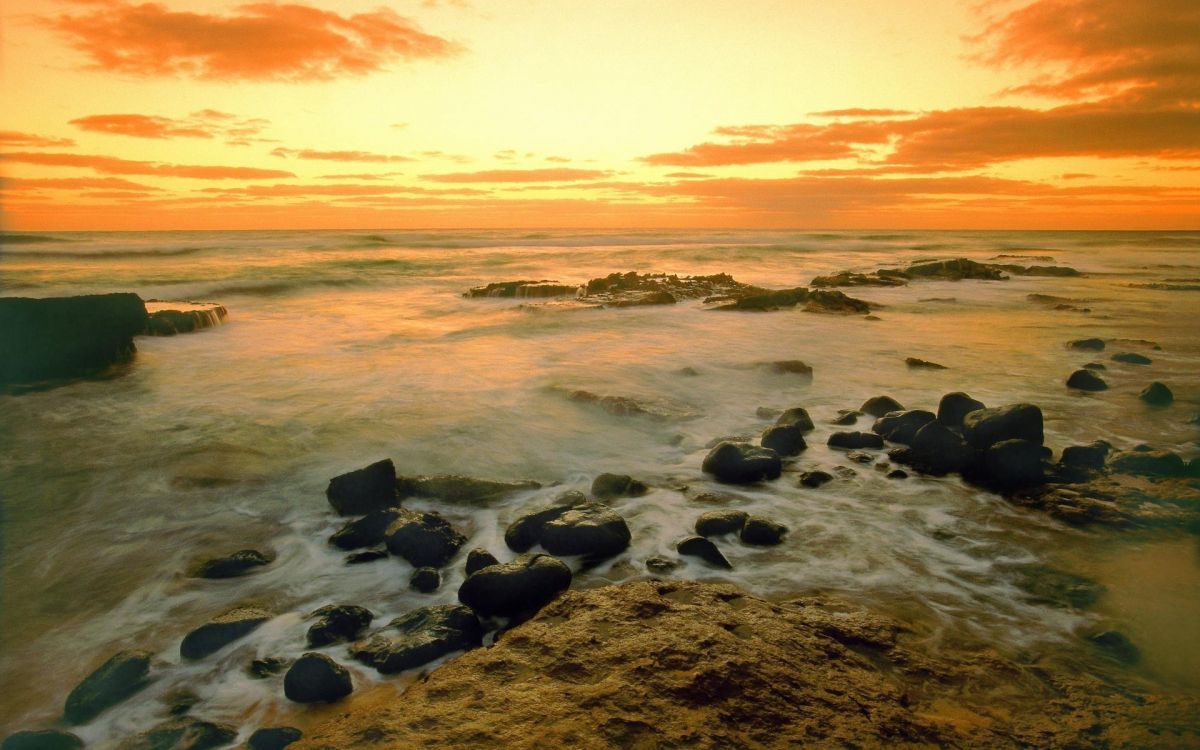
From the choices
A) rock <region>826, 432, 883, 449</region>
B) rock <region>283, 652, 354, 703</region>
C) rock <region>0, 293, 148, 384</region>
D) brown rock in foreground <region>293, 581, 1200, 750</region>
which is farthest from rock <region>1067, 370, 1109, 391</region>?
rock <region>0, 293, 148, 384</region>

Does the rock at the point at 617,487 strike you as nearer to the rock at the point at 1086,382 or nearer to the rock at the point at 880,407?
the rock at the point at 880,407

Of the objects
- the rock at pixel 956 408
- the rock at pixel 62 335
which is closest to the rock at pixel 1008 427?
the rock at pixel 956 408

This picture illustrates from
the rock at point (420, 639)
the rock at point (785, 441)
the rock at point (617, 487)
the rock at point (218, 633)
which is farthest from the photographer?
the rock at point (785, 441)

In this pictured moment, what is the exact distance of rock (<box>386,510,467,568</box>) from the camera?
4535mm

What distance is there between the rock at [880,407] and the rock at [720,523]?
11.8 feet

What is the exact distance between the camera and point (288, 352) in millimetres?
12391

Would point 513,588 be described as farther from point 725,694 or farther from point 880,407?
point 880,407

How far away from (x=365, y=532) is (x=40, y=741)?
2.17m

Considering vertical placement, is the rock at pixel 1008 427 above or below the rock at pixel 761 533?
above

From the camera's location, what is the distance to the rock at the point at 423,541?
A: 4.54 metres

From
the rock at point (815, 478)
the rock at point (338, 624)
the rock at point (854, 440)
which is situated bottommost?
the rock at point (338, 624)

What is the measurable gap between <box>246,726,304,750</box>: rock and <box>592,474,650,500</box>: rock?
3.17m

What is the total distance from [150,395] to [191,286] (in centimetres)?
1675

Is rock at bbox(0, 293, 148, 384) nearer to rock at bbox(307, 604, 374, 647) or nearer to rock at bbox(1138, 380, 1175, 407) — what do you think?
rock at bbox(307, 604, 374, 647)
